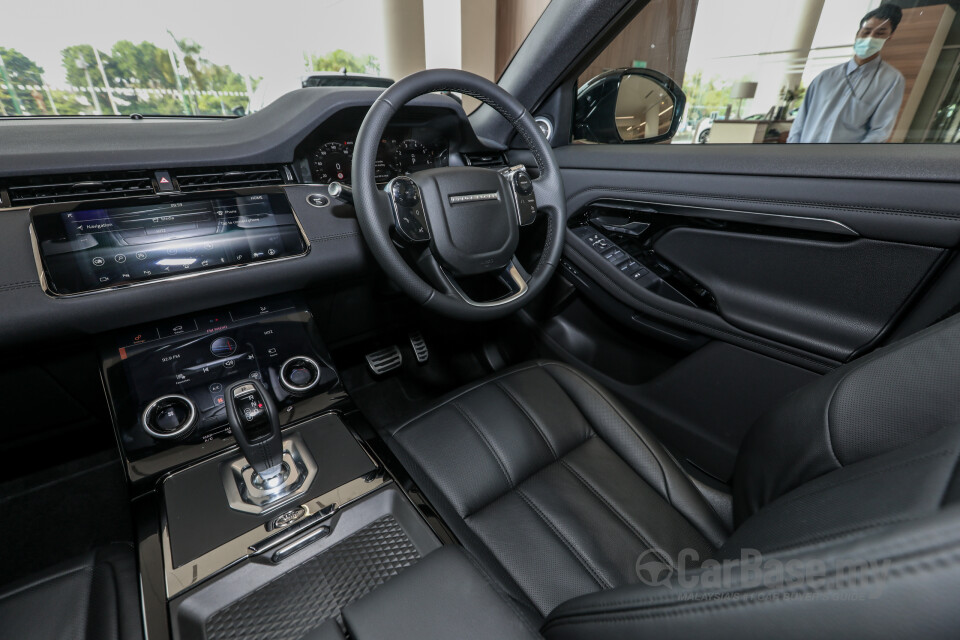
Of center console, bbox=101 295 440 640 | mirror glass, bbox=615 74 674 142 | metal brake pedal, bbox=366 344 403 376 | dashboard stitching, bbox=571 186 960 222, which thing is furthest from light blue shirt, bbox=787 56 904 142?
metal brake pedal, bbox=366 344 403 376

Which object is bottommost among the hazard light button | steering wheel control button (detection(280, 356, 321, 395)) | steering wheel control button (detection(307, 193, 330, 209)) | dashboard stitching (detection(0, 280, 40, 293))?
steering wheel control button (detection(280, 356, 321, 395))

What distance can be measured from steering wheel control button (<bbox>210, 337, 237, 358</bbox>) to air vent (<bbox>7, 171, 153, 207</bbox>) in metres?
0.32

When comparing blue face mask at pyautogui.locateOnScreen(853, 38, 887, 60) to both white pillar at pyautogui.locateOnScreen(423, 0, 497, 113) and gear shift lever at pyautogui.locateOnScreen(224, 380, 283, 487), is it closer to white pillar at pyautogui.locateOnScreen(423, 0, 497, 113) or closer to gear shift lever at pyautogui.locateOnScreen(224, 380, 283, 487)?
gear shift lever at pyautogui.locateOnScreen(224, 380, 283, 487)

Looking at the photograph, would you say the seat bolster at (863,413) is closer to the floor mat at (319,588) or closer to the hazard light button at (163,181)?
the floor mat at (319,588)

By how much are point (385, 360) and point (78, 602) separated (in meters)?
1.08

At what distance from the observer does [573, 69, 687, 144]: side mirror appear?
136 centimetres

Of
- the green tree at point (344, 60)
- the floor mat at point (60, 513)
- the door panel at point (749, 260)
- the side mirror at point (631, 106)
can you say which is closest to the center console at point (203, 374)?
the floor mat at point (60, 513)

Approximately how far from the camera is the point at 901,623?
22 centimetres

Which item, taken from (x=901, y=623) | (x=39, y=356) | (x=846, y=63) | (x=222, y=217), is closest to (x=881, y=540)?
(x=901, y=623)

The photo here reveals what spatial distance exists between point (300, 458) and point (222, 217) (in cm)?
52

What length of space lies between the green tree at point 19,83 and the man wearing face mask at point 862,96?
6.01ft

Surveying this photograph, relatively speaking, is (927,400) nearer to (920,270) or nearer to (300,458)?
(920,270)

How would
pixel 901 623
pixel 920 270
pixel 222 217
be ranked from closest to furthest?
pixel 901 623
pixel 920 270
pixel 222 217

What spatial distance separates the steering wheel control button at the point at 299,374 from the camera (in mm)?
978
